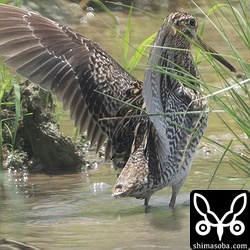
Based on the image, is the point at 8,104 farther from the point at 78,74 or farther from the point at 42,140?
the point at 78,74

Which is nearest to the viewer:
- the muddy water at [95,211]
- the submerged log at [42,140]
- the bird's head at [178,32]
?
the muddy water at [95,211]

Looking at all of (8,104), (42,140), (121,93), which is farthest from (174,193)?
(8,104)

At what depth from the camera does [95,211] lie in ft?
24.0

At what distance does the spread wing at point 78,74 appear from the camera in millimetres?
7625

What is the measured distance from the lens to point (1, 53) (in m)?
7.73

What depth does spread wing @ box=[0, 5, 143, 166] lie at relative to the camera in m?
7.62

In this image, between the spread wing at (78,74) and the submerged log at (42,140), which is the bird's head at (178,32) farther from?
the submerged log at (42,140)

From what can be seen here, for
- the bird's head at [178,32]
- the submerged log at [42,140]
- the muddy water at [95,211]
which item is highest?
the bird's head at [178,32]

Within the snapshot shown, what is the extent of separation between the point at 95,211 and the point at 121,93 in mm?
836

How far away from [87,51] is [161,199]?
1154 millimetres

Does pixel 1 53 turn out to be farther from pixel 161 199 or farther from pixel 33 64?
pixel 161 199

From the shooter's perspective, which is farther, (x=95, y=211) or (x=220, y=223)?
(x=95, y=211)

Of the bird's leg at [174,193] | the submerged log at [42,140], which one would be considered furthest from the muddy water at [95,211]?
the submerged log at [42,140]

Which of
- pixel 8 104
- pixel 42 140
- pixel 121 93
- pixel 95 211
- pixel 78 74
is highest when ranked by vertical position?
pixel 78 74
